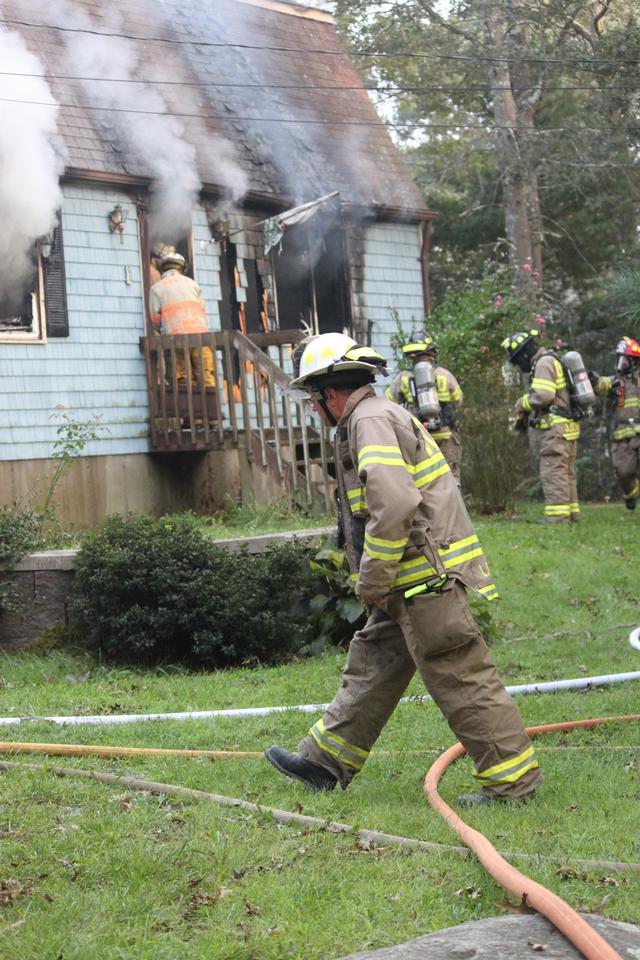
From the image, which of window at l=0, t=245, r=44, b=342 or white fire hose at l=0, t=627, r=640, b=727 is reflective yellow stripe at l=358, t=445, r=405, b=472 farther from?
window at l=0, t=245, r=44, b=342

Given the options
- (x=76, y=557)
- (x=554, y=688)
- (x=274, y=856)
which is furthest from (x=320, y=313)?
(x=274, y=856)

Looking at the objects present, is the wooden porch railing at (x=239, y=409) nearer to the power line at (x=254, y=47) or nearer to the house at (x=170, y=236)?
the house at (x=170, y=236)

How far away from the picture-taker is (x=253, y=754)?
229 inches

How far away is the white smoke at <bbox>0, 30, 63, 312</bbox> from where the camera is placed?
13.1 metres

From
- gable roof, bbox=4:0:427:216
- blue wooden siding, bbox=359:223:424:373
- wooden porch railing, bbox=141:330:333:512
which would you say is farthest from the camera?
blue wooden siding, bbox=359:223:424:373

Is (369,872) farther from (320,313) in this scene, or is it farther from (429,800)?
(320,313)

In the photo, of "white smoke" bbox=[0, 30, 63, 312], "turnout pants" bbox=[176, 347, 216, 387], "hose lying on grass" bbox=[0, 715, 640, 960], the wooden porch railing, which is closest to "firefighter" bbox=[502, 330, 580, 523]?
the wooden porch railing

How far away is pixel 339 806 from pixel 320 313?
42.5 feet

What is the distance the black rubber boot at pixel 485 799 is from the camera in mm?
4964

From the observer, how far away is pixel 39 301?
13.7m

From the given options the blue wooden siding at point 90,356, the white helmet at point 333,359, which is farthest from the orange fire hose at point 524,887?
the blue wooden siding at point 90,356

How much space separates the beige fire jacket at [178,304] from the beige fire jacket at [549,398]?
3812mm

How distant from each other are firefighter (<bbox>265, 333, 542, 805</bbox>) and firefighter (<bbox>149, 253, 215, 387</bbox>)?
357 inches

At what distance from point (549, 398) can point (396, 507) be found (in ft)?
32.0
